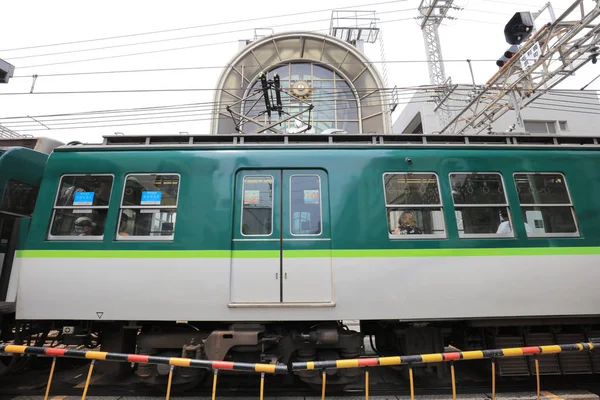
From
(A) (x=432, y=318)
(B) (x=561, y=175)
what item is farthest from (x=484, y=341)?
(B) (x=561, y=175)

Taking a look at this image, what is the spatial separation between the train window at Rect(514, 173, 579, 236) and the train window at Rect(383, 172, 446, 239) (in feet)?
4.13

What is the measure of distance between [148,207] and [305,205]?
222 cm

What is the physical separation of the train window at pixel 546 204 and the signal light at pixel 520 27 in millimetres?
7720

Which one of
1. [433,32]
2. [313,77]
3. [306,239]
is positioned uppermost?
[433,32]

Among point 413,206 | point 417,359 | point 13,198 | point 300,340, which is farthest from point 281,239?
point 13,198

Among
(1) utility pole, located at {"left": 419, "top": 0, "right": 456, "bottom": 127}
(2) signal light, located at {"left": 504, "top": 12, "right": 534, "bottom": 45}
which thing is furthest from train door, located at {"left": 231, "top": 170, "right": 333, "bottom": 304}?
(1) utility pole, located at {"left": 419, "top": 0, "right": 456, "bottom": 127}

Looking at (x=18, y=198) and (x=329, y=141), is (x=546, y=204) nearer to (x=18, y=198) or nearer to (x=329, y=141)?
(x=329, y=141)

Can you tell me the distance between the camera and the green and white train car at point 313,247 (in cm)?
400

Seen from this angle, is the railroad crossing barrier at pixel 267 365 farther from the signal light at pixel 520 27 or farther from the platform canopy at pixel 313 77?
the platform canopy at pixel 313 77

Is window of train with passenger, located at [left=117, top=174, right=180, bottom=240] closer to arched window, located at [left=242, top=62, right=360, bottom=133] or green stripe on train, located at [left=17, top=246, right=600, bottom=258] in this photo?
green stripe on train, located at [left=17, top=246, right=600, bottom=258]

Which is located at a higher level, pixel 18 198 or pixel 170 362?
pixel 18 198

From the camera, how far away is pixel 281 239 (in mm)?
4129

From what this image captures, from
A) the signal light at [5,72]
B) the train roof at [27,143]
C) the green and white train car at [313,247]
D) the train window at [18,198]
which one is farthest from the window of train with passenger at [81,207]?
the signal light at [5,72]

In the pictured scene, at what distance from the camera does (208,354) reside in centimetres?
399
